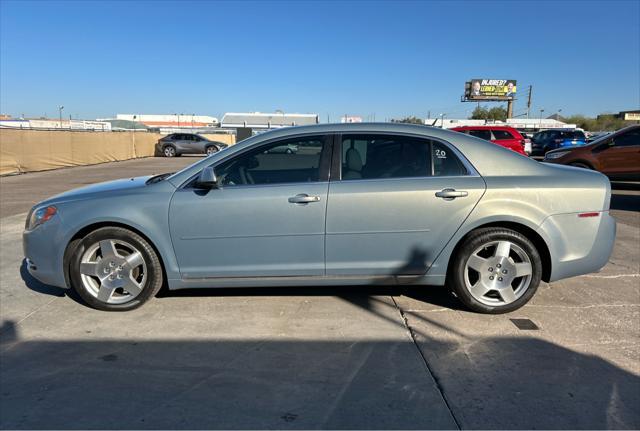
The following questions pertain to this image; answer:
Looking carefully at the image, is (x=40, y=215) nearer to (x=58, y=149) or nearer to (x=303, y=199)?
(x=303, y=199)

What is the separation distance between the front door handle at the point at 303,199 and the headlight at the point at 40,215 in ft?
6.92

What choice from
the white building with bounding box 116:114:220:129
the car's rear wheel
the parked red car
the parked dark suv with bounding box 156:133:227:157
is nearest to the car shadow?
the parked red car

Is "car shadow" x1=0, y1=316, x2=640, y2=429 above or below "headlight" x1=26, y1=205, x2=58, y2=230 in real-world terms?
below

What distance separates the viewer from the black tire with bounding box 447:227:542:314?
3826 millimetres

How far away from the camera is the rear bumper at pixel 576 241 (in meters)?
3.84

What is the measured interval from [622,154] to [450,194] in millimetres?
9462

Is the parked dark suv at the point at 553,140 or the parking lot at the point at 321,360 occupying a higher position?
the parked dark suv at the point at 553,140

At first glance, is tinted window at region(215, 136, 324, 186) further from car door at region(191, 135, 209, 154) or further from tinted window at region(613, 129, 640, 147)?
car door at region(191, 135, 209, 154)

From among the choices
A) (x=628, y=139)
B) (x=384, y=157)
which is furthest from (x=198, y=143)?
(x=384, y=157)

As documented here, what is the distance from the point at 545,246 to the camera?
12.8 feet

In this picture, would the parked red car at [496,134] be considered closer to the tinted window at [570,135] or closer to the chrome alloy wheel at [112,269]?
the tinted window at [570,135]

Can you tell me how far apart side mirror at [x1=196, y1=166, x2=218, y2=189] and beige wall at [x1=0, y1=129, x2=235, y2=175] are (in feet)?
54.1

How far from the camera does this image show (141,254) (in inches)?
154

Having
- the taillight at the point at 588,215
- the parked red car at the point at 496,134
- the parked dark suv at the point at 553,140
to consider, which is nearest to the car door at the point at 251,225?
the taillight at the point at 588,215
